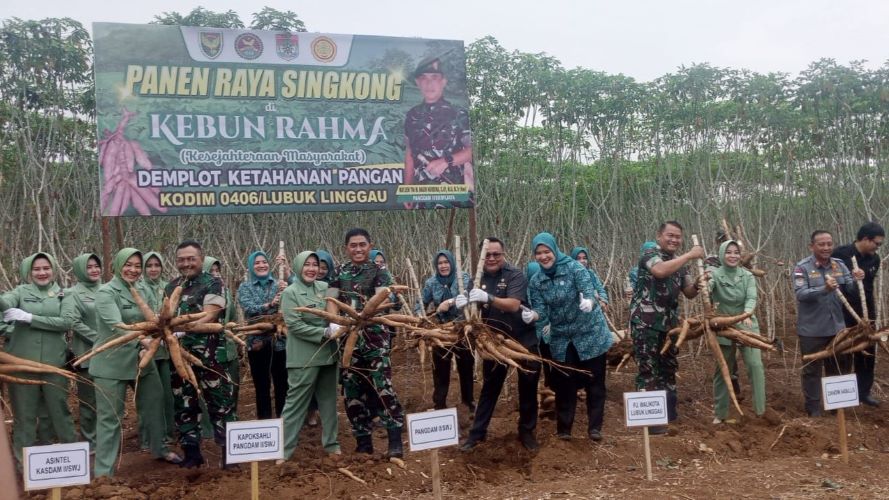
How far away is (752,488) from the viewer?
3.69 metres

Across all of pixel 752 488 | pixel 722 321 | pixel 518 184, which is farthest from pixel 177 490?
pixel 518 184

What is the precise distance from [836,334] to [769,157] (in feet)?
14.0

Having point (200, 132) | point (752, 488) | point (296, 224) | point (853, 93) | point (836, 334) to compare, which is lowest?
point (752, 488)

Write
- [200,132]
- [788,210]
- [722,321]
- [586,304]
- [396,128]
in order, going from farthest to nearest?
[788,210]
[396,128]
[200,132]
[722,321]
[586,304]

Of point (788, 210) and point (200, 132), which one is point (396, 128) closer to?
point (200, 132)

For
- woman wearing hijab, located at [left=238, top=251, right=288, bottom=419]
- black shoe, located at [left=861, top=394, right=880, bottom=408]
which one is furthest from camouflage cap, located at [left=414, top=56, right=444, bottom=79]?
black shoe, located at [left=861, top=394, right=880, bottom=408]

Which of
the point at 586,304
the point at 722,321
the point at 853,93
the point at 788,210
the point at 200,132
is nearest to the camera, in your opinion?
the point at 586,304

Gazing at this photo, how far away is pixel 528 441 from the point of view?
459cm

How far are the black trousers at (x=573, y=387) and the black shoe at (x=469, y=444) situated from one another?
22.5 inches

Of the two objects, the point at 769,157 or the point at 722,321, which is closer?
the point at 722,321

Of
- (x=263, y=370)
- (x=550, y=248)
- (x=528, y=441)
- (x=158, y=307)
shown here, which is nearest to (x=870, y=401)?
(x=528, y=441)

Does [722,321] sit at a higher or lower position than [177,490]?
higher

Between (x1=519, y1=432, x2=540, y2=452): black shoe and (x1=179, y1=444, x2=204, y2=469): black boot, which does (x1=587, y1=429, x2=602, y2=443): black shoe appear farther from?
(x1=179, y1=444, x2=204, y2=469): black boot

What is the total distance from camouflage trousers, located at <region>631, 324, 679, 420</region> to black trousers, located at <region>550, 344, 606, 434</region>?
0.32 metres
